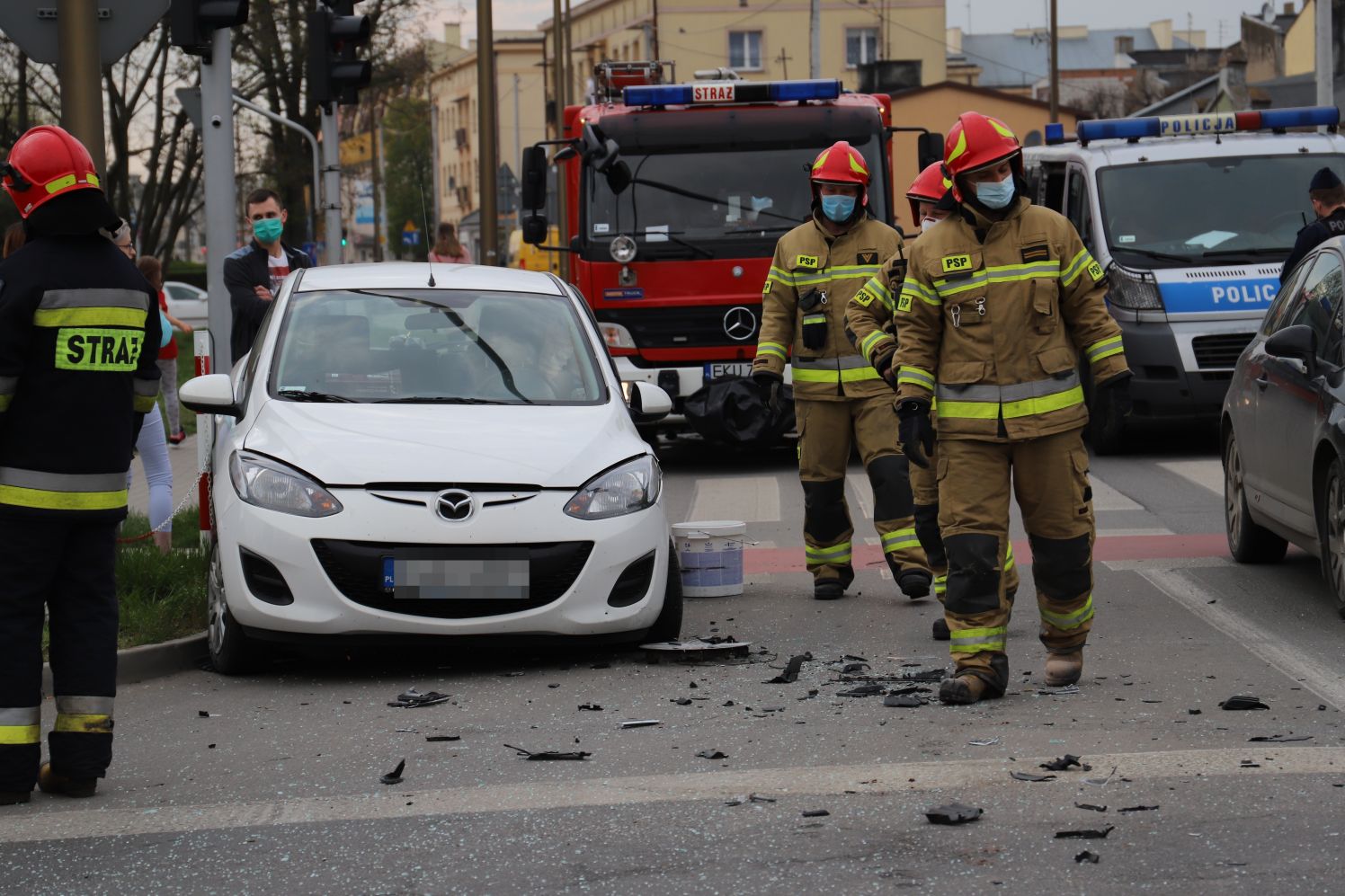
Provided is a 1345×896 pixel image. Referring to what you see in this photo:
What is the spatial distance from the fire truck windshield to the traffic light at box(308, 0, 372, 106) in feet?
6.92

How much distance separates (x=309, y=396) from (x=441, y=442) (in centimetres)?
82

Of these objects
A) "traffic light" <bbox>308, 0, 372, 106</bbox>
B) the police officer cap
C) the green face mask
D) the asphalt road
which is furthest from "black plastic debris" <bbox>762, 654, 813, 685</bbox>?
"traffic light" <bbox>308, 0, 372, 106</bbox>

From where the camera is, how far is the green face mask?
10.9 m

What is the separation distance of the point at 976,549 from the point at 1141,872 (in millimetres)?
2326

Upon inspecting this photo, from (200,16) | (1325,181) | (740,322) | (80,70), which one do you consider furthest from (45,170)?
(740,322)

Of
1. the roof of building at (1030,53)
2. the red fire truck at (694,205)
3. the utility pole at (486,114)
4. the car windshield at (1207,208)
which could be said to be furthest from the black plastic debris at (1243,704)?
the roof of building at (1030,53)

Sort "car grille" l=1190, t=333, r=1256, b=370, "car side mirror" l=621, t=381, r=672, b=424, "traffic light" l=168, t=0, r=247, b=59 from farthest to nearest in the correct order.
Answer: "car grille" l=1190, t=333, r=1256, b=370, "traffic light" l=168, t=0, r=247, b=59, "car side mirror" l=621, t=381, r=672, b=424

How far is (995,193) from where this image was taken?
6.66 meters

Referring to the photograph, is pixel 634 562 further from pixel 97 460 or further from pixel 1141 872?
pixel 1141 872

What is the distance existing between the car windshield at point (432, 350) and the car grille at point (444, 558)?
3.30ft

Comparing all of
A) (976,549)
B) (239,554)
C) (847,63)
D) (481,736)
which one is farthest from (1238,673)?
(847,63)

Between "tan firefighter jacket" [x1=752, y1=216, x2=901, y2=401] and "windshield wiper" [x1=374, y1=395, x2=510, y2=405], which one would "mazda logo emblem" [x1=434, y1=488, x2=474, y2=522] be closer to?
"windshield wiper" [x1=374, y1=395, x2=510, y2=405]

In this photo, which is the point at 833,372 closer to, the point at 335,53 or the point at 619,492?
the point at 619,492

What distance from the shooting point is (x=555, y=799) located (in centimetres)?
543
